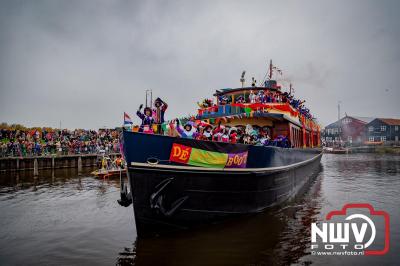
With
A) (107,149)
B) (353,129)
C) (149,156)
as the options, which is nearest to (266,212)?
(149,156)

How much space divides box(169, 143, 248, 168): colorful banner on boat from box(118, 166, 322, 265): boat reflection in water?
70.5 inches

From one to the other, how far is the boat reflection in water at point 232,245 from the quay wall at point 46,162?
69.0ft

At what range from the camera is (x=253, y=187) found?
893 centimetres

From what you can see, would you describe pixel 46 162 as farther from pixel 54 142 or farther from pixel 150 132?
pixel 150 132

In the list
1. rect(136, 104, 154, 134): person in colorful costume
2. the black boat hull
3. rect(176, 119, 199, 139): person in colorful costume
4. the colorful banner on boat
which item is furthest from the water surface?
rect(136, 104, 154, 134): person in colorful costume

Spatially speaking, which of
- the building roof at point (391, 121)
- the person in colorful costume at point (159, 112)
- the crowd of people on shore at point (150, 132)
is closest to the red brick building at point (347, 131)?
the building roof at point (391, 121)

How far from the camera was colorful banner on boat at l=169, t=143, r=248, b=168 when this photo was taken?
7312 millimetres

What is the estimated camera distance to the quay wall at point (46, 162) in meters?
25.5

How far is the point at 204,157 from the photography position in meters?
7.64

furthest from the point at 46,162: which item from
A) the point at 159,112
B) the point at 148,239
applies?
the point at 148,239

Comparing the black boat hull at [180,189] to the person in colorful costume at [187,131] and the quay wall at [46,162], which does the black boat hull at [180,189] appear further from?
the quay wall at [46,162]

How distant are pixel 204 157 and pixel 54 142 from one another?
90.5 feet

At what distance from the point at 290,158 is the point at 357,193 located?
202 inches

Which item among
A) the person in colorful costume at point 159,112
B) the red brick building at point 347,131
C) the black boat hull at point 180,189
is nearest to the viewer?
the black boat hull at point 180,189
